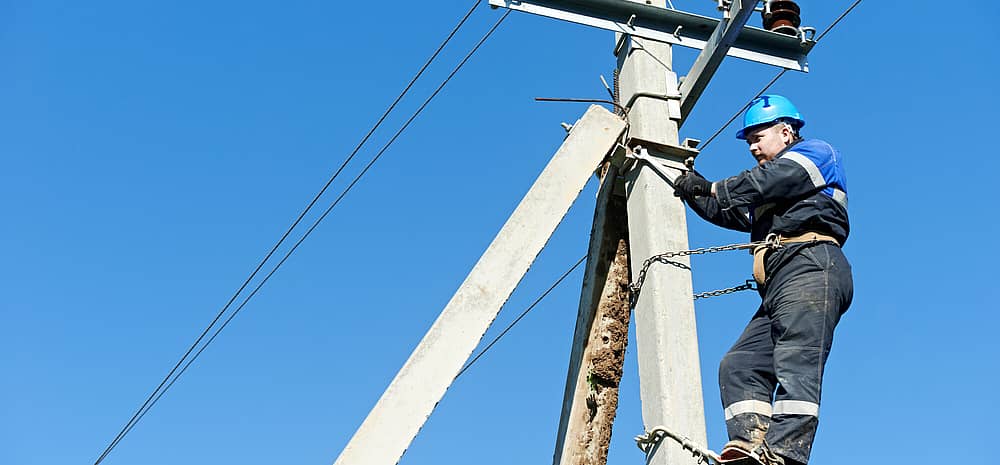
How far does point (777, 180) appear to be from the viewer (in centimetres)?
422

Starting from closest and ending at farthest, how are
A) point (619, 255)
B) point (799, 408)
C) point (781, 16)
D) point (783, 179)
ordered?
point (799, 408)
point (783, 179)
point (619, 255)
point (781, 16)

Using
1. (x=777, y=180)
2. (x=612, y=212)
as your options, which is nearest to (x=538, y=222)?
(x=612, y=212)

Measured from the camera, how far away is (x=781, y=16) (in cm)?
520

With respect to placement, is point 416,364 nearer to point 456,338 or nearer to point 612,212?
point 456,338

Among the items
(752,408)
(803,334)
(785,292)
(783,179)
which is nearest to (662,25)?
(783,179)

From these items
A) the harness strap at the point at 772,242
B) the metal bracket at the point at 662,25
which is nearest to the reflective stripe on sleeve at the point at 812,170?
the harness strap at the point at 772,242

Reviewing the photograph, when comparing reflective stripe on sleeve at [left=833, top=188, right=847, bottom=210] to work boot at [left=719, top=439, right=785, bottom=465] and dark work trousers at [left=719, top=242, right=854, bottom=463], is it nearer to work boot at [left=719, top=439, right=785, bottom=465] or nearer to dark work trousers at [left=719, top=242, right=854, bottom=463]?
dark work trousers at [left=719, top=242, right=854, bottom=463]

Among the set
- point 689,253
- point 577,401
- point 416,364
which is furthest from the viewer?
point 577,401

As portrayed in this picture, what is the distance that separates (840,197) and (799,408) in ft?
2.92

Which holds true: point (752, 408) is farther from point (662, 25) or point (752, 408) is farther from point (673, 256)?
point (662, 25)

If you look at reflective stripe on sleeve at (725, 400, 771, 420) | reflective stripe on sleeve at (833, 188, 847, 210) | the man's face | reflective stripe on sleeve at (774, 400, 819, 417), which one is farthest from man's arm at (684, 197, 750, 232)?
reflective stripe on sleeve at (774, 400, 819, 417)

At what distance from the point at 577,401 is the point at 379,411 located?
1.12 m

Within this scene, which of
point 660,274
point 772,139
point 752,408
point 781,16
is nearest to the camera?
point 752,408

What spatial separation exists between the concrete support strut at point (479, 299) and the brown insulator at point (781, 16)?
91cm
